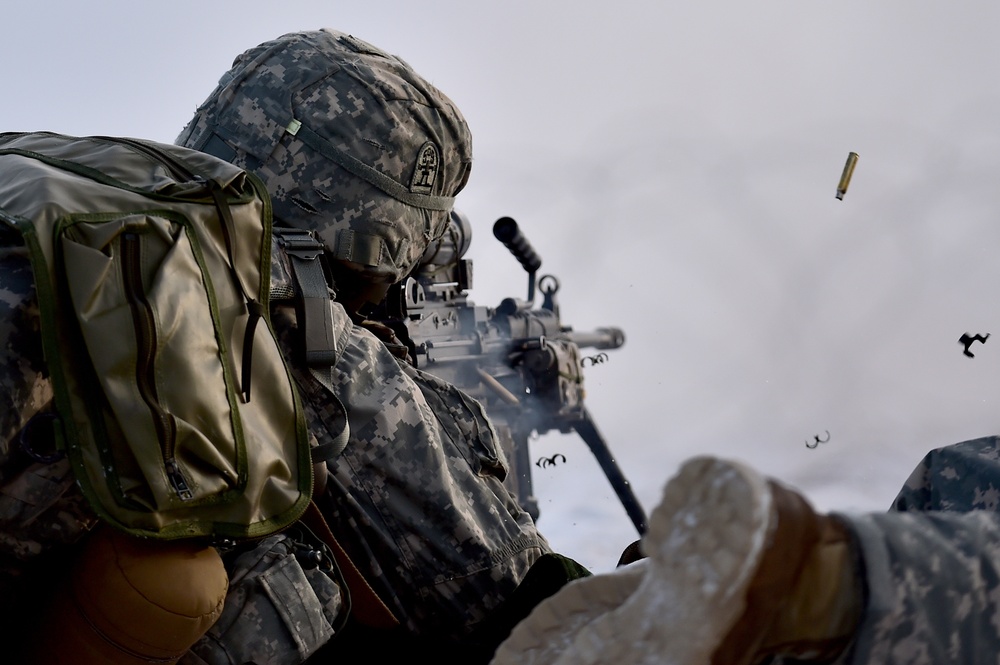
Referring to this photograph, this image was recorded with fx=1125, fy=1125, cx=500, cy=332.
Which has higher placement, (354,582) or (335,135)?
(335,135)

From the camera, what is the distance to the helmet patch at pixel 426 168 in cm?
278

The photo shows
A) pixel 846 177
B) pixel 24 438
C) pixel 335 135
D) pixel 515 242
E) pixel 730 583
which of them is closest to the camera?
pixel 730 583

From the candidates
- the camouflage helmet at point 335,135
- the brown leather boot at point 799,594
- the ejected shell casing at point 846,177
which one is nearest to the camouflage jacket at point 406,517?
the camouflage helmet at point 335,135

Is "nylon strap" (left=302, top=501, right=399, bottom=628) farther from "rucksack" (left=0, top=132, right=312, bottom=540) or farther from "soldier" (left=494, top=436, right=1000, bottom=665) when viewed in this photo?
"soldier" (left=494, top=436, right=1000, bottom=665)

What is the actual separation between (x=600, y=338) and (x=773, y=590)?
6335 millimetres

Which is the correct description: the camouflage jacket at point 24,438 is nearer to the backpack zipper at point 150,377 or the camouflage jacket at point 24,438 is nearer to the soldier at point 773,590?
the backpack zipper at point 150,377

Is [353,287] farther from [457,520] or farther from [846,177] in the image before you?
[846,177]

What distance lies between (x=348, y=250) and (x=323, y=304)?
576 millimetres

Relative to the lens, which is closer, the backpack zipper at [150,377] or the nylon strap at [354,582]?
the backpack zipper at [150,377]

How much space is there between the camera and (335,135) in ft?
8.78

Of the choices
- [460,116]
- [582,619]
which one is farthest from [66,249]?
[460,116]

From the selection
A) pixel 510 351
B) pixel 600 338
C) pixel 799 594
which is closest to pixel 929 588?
pixel 799 594

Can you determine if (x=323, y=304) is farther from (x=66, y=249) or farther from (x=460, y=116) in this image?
(x=460, y=116)

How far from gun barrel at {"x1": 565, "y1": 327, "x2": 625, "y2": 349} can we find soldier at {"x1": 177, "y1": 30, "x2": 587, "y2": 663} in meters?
4.10
